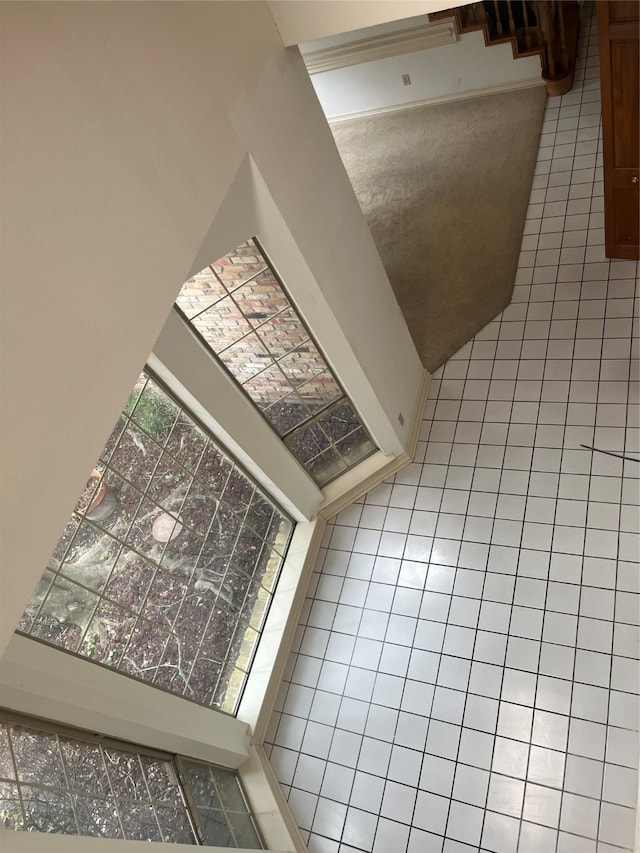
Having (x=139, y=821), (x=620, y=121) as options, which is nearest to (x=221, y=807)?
(x=139, y=821)

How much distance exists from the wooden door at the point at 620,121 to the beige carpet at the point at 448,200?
2.50ft

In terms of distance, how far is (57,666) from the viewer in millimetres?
2195

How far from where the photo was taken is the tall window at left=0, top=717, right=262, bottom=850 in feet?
6.90

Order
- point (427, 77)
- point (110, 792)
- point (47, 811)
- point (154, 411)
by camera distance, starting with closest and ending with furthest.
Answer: point (47, 811) < point (110, 792) < point (154, 411) < point (427, 77)

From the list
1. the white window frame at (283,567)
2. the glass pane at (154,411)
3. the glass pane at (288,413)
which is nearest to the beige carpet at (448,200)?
the white window frame at (283,567)

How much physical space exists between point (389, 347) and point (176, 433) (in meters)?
1.50

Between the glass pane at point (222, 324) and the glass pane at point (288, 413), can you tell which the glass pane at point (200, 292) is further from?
the glass pane at point (288, 413)

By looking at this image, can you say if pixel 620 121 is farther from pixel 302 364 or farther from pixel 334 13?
pixel 302 364

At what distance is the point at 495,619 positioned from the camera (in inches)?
134

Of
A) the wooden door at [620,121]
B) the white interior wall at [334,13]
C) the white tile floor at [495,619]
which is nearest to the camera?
the white interior wall at [334,13]

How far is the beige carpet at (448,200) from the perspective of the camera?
4.82m

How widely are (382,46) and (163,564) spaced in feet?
17.4

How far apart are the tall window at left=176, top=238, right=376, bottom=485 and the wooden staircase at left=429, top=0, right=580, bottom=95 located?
12.9 ft

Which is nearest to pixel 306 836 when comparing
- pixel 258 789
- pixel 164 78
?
pixel 258 789
